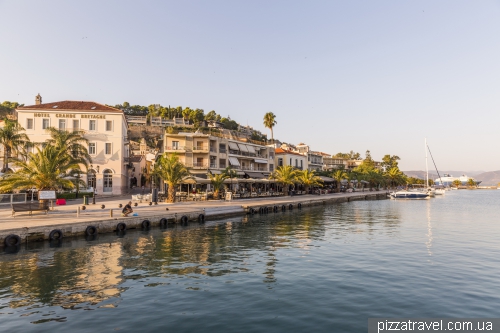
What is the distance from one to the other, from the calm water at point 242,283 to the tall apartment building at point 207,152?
1172 inches

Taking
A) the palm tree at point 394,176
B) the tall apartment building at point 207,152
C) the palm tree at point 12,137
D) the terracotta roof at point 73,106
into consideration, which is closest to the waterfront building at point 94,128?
the terracotta roof at point 73,106

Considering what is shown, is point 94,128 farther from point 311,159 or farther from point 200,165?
point 311,159

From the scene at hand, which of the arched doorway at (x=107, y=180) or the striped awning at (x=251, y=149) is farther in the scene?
the striped awning at (x=251, y=149)

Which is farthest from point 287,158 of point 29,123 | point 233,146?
point 29,123

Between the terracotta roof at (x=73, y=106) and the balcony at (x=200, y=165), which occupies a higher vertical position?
the terracotta roof at (x=73, y=106)

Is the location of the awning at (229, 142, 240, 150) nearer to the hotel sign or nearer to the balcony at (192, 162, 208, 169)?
the balcony at (192, 162, 208, 169)

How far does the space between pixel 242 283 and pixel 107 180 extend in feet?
132

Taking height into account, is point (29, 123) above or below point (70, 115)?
below

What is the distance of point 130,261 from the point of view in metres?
15.5

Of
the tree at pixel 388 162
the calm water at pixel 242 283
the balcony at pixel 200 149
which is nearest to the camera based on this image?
the calm water at pixel 242 283

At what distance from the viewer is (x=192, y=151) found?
167 feet

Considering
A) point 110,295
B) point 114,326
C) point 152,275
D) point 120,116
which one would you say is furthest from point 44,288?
point 120,116

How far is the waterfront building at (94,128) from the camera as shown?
146 ft

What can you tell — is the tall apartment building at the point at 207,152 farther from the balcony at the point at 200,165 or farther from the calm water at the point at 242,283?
the calm water at the point at 242,283
